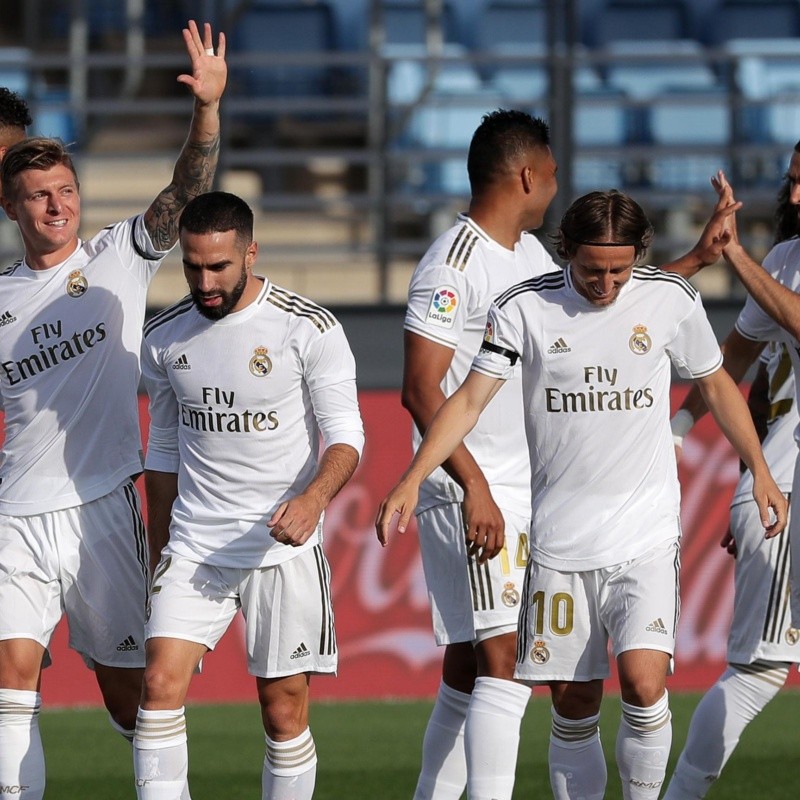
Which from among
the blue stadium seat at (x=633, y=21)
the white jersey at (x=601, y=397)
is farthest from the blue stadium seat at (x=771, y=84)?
the white jersey at (x=601, y=397)

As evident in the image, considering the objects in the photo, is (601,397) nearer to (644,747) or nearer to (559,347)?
(559,347)

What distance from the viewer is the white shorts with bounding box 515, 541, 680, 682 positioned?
4.37 m

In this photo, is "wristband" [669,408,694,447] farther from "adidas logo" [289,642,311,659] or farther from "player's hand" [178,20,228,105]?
"player's hand" [178,20,228,105]

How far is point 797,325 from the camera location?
14.8 feet

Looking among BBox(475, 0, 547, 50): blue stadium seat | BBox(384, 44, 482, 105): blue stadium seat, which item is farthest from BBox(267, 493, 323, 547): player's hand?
BBox(475, 0, 547, 50): blue stadium seat

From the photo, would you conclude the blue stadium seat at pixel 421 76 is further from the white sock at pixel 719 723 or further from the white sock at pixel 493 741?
the white sock at pixel 493 741

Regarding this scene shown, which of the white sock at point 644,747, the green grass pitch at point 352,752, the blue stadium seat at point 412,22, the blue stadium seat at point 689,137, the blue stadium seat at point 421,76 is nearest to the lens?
the white sock at point 644,747

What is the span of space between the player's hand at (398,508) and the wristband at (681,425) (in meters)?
1.09

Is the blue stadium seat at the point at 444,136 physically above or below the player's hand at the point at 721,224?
above

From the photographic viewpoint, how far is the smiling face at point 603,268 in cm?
431

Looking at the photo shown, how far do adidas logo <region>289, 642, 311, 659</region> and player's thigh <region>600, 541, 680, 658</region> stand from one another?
2.88 feet

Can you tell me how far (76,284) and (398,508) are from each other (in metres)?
1.36

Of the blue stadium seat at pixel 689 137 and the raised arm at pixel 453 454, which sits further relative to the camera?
the blue stadium seat at pixel 689 137

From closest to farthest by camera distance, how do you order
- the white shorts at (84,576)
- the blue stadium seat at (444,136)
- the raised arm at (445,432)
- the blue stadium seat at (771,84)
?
the raised arm at (445,432)
the white shorts at (84,576)
the blue stadium seat at (771,84)
the blue stadium seat at (444,136)
